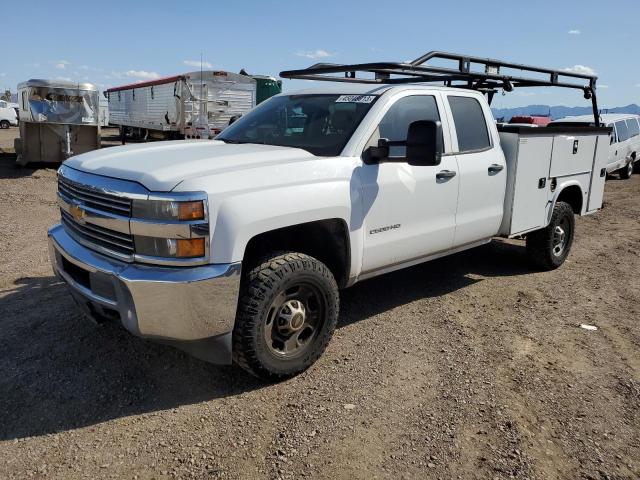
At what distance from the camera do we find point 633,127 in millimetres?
16453

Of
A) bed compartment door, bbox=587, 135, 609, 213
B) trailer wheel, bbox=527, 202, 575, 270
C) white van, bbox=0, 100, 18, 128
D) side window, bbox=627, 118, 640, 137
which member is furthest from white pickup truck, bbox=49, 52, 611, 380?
white van, bbox=0, 100, 18, 128

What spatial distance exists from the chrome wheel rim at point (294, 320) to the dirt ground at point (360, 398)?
0.81 feet

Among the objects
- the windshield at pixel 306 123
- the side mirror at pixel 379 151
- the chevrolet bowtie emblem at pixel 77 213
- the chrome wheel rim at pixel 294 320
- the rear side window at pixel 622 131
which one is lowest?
the chrome wheel rim at pixel 294 320

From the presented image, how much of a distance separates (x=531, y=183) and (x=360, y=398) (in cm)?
311

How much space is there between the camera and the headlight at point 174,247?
9.65ft

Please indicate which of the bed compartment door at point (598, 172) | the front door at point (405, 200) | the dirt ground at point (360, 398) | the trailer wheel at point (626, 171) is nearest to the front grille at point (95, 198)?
the dirt ground at point (360, 398)

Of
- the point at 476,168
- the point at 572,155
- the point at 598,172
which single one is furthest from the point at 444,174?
the point at 598,172

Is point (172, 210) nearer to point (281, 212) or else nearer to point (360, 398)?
point (281, 212)

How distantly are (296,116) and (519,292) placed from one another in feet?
9.59

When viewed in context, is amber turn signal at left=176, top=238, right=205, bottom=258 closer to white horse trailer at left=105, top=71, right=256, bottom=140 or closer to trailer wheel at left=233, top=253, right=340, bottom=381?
trailer wheel at left=233, top=253, right=340, bottom=381

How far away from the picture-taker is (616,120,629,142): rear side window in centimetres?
1537

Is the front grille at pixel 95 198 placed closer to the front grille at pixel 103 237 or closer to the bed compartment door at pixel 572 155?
the front grille at pixel 103 237

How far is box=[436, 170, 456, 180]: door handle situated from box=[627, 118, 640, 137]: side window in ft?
47.2

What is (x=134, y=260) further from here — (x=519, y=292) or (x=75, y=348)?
(x=519, y=292)
